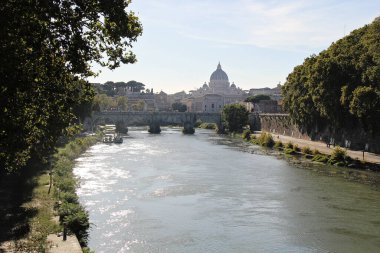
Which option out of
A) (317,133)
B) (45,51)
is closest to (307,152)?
(317,133)

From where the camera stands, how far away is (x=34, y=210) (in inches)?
986

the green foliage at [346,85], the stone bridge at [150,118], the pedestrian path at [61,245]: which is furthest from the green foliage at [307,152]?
the stone bridge at [150,118]

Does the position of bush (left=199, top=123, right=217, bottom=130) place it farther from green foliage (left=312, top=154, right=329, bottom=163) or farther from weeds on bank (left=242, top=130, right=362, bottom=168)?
green foliage (left=312, top=154, right=329, bottom=163)

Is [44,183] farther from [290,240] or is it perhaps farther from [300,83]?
[300,83]

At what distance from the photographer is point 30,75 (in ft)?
45.7

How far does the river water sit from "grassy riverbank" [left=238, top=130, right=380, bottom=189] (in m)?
2.23

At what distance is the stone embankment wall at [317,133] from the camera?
2200 inches

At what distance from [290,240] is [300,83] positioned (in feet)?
151

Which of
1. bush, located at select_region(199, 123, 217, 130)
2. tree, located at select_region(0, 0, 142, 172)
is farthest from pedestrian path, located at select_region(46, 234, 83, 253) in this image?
bush, located at select_region(199, 123, 217, 130)

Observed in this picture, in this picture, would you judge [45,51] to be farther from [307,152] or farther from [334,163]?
[307,152]

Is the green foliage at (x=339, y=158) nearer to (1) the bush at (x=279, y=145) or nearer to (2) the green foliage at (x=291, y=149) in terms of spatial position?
(2) the green foliage at (x=291, y=149)

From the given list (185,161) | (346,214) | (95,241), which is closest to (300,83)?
(185,161)

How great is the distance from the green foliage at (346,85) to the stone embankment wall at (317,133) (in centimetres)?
141

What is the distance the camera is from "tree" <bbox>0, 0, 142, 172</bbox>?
1323 cm
